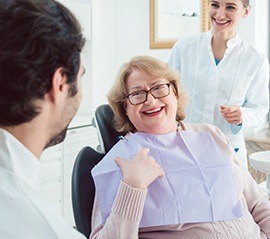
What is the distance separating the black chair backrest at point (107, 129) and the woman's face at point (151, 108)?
0.37ft

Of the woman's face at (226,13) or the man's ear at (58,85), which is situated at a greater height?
the woman's face at (226,13)

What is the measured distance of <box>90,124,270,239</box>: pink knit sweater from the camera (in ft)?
4.58

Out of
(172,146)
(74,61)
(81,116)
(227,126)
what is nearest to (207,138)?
(172,146)

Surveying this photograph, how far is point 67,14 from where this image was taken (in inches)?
35.3

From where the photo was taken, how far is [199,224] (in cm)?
155

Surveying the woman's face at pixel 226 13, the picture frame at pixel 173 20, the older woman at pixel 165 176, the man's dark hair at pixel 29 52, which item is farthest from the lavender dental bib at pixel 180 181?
the picture frame at pixel 173 20

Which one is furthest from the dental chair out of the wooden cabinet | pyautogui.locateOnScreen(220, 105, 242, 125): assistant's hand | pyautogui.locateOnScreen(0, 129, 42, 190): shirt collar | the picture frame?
the picture frame

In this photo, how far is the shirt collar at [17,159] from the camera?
82cm

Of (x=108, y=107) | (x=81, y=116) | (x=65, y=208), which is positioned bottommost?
(x=65, y=208)

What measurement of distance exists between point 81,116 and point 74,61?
9.65ft

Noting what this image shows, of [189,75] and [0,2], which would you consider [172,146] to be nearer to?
[189,75]

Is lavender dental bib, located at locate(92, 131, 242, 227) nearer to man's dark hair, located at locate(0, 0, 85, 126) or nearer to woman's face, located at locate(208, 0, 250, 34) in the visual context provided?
woman's face, located at locate(208, 0, 250, 34)

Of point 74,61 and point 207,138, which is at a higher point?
point 74,61

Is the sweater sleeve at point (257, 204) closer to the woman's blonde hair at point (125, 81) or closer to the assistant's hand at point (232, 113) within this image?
the assistant's hand at point (232, 113)
